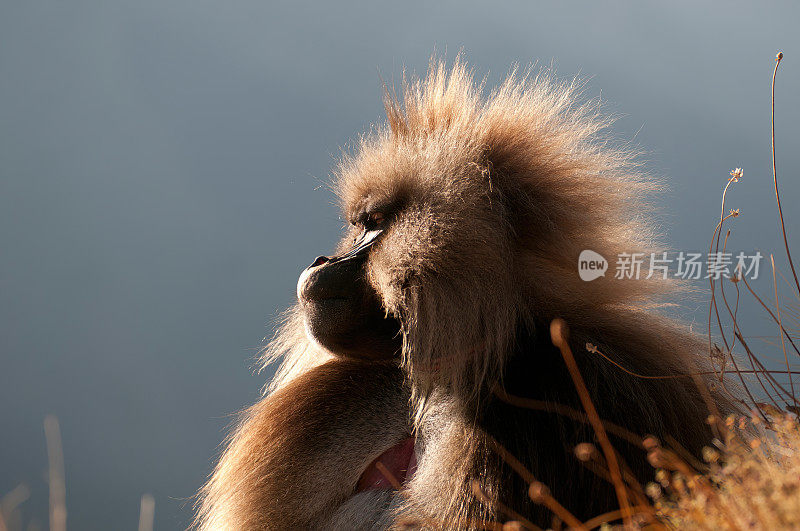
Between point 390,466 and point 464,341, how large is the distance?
402 millimetres

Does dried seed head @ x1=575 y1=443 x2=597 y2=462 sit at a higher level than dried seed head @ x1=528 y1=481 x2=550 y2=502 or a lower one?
higher

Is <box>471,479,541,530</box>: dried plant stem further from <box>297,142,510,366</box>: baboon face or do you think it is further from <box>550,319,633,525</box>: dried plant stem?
<box>297,142,510,366</box>: baboon face

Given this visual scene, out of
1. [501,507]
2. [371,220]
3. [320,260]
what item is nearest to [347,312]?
[320,260]

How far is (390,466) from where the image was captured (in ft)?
5.35

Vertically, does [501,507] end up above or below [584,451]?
below

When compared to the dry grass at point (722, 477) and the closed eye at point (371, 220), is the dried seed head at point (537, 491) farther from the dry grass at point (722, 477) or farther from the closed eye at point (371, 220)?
the closed eye at point (371, 220)

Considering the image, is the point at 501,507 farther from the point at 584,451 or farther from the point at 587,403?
the point at 584,451

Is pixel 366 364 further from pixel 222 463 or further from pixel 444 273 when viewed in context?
pixel 222 463

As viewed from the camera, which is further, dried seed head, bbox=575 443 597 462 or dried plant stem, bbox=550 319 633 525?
dried plant stem, bbox=550 319 633 525

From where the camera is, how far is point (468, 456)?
1.38 metres

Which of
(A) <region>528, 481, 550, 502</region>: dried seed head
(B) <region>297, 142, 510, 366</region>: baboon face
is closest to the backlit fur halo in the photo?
(B) <region>297, 142, 510, 366</region>: baboon face

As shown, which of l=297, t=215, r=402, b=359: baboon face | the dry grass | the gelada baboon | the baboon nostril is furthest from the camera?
the baboon nostril

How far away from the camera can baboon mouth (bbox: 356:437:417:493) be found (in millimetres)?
1605

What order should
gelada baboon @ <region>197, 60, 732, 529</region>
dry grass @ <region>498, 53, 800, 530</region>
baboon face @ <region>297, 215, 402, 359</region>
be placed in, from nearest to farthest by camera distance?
dry grass @ <region>498, 53, 800, 530</region> < gelada baboon @ <region>197, 60, 732, 529</region> < baboon face @ <region>297, 215, 402, 359</region>
